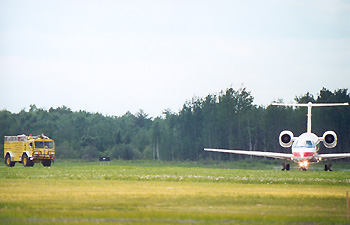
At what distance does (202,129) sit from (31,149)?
7844cm

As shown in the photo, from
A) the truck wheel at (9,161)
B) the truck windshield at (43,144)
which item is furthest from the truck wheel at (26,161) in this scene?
the truck wheel at (9,161)

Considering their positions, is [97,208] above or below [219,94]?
below

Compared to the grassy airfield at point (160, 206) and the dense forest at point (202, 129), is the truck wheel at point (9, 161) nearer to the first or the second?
the grassy airfield at point (160, 206)

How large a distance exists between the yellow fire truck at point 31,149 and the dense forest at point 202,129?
2210 inches

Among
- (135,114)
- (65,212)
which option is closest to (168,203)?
(65,212)

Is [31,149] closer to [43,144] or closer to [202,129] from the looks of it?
[43,144]

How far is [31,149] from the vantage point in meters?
55.9

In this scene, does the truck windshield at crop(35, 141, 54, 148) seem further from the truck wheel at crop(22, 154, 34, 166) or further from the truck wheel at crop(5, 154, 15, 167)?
the truck wheel at crop(5, 154, 15, 167)

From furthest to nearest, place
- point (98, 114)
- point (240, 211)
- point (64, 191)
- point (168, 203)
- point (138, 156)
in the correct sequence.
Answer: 1. point (98, 114)
2. point (138, 156)
3. point (64, 191)
4. point (168, 203)
5. point (240, 211)

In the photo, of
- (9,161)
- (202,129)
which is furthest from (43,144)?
(202,129)

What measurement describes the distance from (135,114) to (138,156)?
7432cm

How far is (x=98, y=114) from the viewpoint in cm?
17212

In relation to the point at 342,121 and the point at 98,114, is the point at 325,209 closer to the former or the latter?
the point at 342,121

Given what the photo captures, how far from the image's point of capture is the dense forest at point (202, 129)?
105938 millimetres
